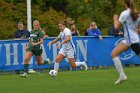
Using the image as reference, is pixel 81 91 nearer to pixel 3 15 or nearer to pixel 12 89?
pixel 12 89

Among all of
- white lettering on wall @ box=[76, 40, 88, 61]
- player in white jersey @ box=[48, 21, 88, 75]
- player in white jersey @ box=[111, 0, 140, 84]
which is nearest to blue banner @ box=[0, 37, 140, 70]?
white lettering on wall @ box=[76, 40, 88, 61]

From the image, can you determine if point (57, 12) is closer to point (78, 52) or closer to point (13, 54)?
point (78, 52)

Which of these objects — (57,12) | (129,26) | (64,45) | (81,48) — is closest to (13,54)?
(81,48)

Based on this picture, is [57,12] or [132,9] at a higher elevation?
[57,12]

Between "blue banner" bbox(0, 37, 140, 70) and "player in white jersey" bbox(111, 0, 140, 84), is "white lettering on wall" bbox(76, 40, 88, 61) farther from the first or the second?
"player in white jersey" bbox(111, 0, 140, 84)

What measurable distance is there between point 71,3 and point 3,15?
571 cm

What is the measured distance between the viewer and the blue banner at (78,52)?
1986 cm

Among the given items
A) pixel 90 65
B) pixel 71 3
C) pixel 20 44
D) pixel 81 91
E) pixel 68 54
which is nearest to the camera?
pixel 81 91

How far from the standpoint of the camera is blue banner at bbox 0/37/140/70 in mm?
19859

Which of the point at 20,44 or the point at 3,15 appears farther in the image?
the point at 3,15

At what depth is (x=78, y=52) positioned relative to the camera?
21141 millimetres

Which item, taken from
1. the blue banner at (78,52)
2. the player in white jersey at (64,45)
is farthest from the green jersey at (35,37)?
the blue banner at (78,52)

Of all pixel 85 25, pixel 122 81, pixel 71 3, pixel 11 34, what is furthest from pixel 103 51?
pixel 71 3

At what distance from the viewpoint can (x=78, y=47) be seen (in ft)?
69.4
